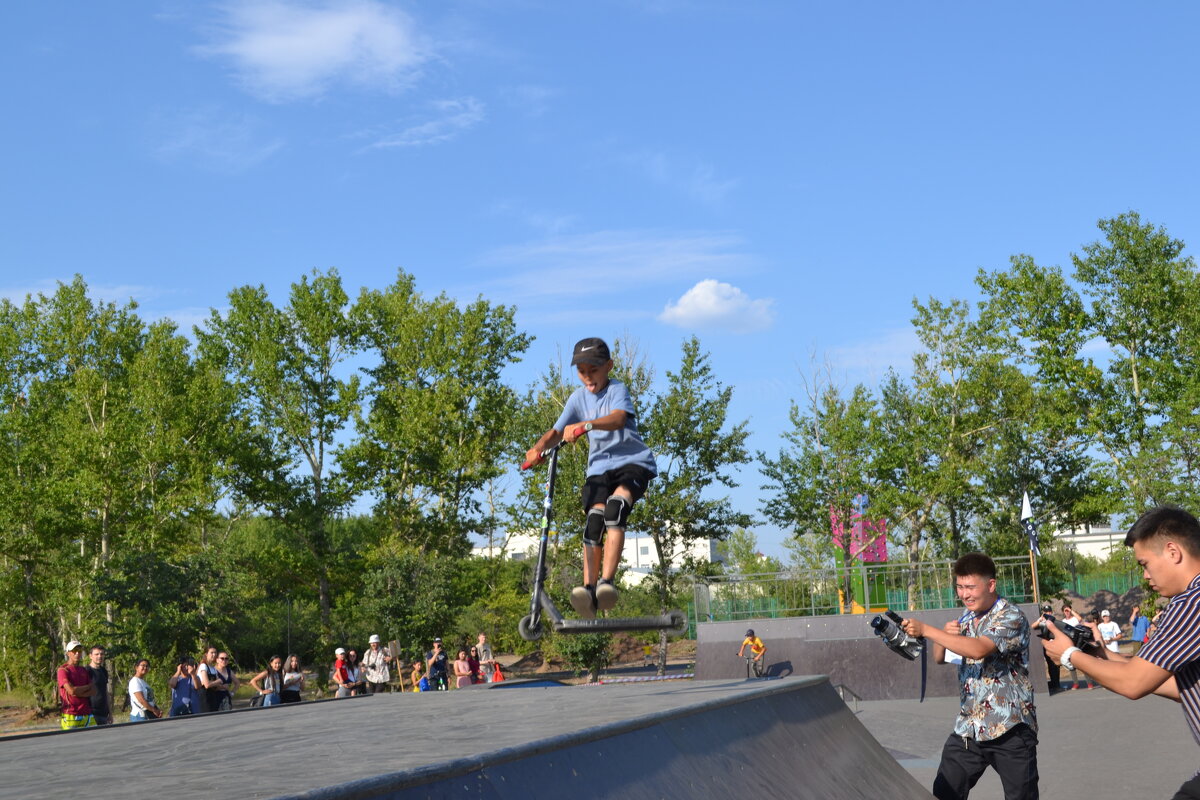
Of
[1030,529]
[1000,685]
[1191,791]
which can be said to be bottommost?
Result: [1191,791]

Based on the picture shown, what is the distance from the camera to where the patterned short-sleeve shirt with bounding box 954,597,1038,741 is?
16.8ft

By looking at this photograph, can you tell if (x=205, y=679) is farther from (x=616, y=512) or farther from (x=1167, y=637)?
(x=1167, y=637)

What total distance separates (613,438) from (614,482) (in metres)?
0.29

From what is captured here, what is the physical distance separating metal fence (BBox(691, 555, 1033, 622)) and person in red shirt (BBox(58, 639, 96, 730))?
17.9m

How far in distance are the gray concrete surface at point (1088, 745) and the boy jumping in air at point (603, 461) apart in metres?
3.87

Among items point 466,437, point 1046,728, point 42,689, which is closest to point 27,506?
point 42,689

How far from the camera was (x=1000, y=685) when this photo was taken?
16.9 ft

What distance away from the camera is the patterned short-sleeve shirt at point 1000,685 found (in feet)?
16.8

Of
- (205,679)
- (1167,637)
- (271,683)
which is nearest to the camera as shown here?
(1167,637)

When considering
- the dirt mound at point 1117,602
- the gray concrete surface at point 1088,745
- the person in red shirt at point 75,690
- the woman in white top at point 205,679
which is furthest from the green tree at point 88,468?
the dirt mound at point 1117,602

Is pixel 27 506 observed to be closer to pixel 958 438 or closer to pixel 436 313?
pixel 436 313

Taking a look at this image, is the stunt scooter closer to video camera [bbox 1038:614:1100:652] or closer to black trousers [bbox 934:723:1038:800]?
black trousers [bbox 934:723:1038:800]

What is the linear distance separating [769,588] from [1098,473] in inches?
861

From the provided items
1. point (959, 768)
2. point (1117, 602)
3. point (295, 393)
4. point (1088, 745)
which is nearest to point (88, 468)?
point (295, 393)
